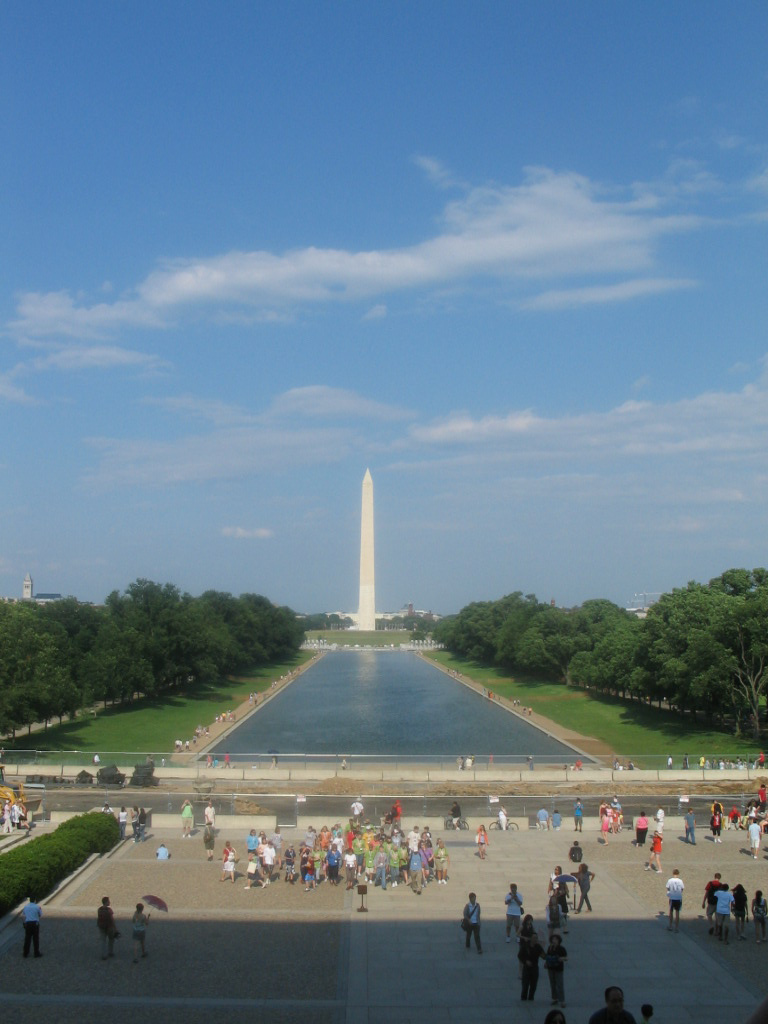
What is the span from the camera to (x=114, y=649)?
69562mm

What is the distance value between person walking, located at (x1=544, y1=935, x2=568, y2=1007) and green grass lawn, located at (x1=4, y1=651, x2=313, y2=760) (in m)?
35.6

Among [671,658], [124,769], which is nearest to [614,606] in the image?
[671,658]

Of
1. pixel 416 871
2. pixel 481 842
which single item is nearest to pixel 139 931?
pixel 416 871

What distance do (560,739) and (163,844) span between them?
35.0m

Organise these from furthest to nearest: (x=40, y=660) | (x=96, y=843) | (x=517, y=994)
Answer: (x=40, y=660) → (x=96, y=843) → (x=517, y=994)

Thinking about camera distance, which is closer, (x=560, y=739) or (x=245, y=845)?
(x=245, y=845)

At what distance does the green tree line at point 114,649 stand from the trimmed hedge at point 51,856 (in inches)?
987

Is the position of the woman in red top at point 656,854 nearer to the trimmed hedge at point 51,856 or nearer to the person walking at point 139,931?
the person walking at point 139,931

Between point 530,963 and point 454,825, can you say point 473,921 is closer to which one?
point 530,963

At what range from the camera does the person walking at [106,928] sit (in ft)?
53.5

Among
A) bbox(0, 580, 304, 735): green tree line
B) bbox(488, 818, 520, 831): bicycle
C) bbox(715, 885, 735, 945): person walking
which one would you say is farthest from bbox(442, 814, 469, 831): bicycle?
bbox(0, 580, 304, 735): green tree line

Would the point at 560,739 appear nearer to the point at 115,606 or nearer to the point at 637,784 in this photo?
the point at 637,784

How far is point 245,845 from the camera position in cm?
2600

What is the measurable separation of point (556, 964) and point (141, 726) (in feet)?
169
